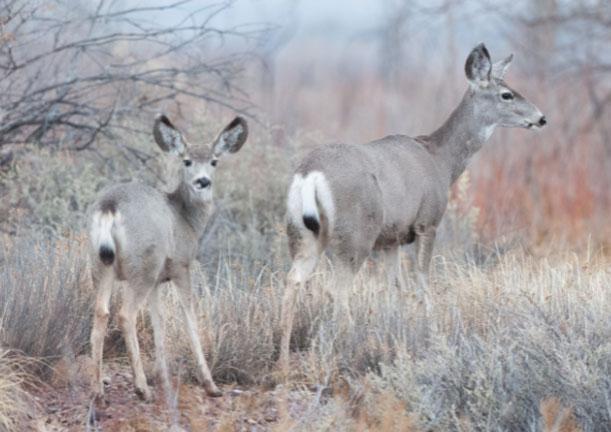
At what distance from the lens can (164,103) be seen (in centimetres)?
1152

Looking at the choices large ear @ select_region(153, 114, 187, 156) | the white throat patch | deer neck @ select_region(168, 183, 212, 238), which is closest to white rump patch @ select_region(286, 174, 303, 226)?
deer neck @ select_region(168, 183, 212, 238)

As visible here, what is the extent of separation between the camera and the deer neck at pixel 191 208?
25.3 feet

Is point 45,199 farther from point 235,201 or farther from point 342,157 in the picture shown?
point 342,157

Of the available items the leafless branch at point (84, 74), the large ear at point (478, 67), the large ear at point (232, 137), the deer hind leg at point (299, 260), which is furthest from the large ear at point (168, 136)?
the large ear at point (478, 67)

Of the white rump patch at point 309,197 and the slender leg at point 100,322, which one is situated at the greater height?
the white rump patch at point 309,197

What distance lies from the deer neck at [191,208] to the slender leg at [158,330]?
0.42m

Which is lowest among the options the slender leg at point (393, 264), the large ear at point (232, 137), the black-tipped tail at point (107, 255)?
the slender leg at point (393, 264)

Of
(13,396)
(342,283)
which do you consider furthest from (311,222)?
(13,396)

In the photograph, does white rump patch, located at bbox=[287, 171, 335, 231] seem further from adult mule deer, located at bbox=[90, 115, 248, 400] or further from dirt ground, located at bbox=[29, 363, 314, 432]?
dirt ground, located at bbox=[29, 363, 314, 432]

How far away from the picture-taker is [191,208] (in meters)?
7.73

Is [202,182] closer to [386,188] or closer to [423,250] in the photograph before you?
[386,188]

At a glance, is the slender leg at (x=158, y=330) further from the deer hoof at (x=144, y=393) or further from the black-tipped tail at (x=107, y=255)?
the black-tipped tail at (x=107, y=255)

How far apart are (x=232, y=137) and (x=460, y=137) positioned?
2625mm

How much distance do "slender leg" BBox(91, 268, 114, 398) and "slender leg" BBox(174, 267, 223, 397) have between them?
1.66ft
